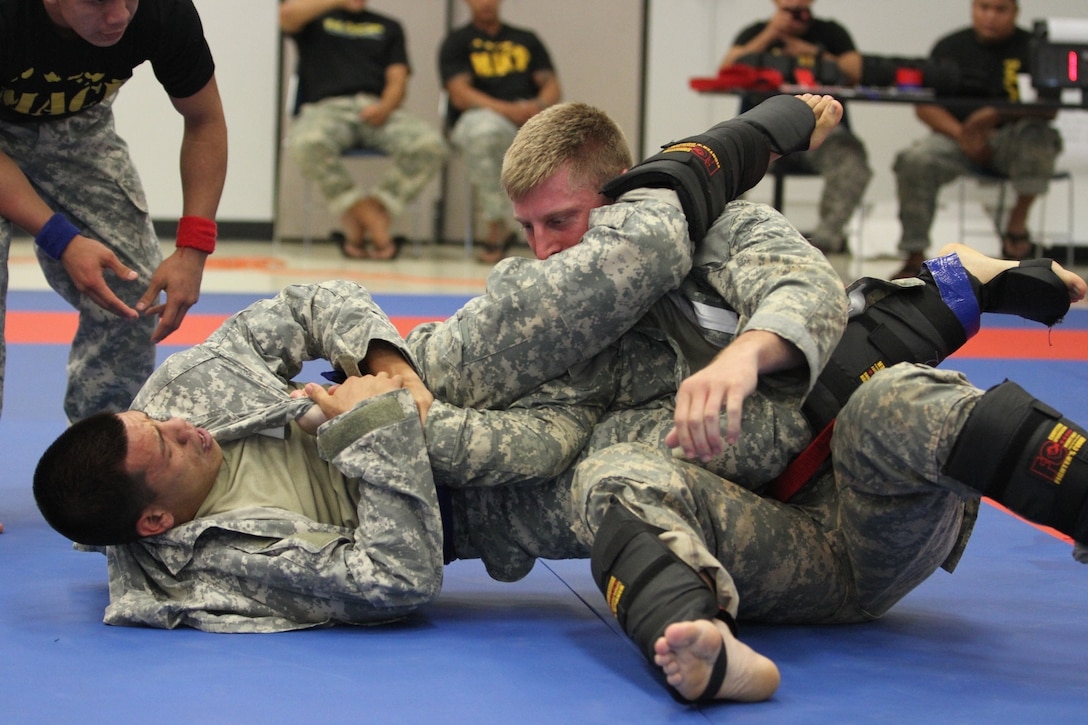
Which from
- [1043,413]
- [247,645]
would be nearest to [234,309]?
[247,645]

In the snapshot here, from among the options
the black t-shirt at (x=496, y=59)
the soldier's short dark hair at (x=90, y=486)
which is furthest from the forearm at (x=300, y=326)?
the black t-shirt at (x=496, y=59)

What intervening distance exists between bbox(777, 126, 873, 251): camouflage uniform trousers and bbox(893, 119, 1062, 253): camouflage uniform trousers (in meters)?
0.29

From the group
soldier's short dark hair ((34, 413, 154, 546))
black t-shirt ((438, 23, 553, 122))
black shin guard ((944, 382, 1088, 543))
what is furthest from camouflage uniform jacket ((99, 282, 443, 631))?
black t-shirt ((438, 23, 553, 122))

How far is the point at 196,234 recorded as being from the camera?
324 cm

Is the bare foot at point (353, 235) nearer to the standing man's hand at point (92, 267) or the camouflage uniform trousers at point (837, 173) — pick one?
the camouflage uniform trousers at point (837, 173)

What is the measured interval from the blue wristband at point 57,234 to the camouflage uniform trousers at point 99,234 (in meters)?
0.28

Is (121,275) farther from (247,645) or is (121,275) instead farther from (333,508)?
(247,645)

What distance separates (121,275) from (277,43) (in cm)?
761

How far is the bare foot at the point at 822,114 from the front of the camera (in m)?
2.59

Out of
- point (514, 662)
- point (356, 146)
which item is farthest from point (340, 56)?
point (514, 662)

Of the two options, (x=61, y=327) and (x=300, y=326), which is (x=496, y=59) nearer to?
(x=61, y=327)

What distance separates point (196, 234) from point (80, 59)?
0.50m

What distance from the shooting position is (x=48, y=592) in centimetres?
253

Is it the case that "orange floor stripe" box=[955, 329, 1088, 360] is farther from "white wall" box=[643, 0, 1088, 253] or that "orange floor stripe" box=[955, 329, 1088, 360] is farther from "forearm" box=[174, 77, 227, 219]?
"white wall" box=[643, 0, 1088, 253]
